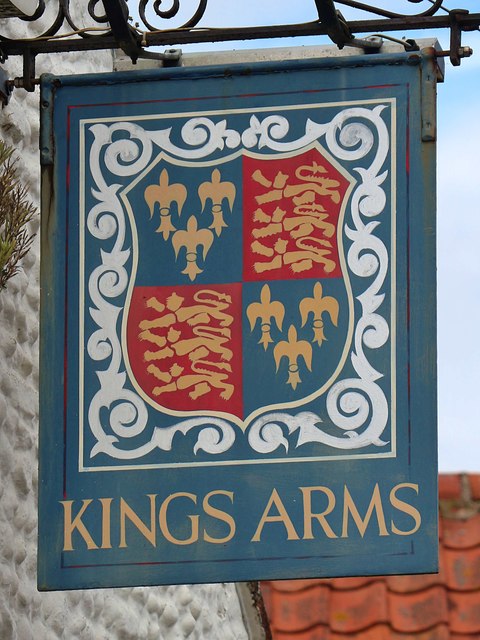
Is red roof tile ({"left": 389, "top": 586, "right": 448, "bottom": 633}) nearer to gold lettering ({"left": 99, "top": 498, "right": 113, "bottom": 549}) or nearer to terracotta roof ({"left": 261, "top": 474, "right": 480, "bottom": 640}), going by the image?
terracotta roof ({"left": 261, "top": 474, "right": 480, "bottom": 640})

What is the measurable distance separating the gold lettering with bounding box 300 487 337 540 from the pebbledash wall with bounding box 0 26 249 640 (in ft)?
4.10

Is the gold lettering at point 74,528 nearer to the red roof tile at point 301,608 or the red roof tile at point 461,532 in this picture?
the red roof tile at point 301,608

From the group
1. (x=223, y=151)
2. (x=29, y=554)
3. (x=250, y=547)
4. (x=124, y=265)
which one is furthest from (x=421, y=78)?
(x=29, y=554)

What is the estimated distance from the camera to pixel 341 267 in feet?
19.2

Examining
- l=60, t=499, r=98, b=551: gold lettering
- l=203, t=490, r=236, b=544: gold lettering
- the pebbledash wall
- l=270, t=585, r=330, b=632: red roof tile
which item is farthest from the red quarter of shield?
l=270, t=585, r=330, b=632: red roof tile

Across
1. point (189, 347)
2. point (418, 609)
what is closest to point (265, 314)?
point (189, 347)

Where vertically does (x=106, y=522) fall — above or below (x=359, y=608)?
above

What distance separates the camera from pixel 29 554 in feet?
22.1

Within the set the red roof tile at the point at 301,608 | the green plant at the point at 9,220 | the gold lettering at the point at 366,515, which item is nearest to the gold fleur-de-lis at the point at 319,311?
the gold lettering at the point at 366,515

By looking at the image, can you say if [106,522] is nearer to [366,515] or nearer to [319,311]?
[366,515]

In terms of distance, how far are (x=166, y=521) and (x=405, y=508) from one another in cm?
65

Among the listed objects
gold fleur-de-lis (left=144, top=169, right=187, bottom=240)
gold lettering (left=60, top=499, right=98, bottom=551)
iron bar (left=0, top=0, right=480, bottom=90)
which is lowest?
Result: gold lettering (left=60, top=499, right=98, bottom=551)

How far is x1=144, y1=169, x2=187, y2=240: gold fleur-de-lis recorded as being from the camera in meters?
5.99

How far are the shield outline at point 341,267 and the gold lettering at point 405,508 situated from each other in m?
0.35
